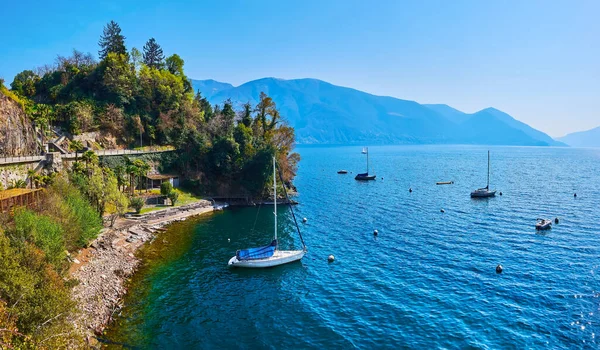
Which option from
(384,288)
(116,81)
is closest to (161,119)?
(116,81)

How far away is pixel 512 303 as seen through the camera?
33.7 metres

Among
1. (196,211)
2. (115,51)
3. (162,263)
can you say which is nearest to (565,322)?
(162,263)

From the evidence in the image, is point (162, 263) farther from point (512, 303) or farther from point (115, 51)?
point (115, 51)

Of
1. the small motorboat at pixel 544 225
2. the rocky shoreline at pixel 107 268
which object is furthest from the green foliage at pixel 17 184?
the small motorboat at pixel 544 225

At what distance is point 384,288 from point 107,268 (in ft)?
99.9

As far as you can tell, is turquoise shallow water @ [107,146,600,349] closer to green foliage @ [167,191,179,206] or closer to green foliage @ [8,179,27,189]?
green foliage @ [167,191,179,206]

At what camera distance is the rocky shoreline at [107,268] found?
29766mm

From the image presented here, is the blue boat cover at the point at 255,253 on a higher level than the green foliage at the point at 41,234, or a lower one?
lower

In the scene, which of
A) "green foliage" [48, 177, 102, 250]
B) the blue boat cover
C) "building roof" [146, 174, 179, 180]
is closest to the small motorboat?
the blue boat cover

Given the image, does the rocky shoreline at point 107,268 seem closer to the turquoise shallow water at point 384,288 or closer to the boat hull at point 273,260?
the turquoise shallow water at point 384,288

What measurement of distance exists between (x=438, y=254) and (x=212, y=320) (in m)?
30.4

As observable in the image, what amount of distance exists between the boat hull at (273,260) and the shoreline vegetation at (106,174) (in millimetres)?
12086

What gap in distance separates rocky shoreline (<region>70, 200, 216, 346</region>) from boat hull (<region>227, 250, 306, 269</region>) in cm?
1201

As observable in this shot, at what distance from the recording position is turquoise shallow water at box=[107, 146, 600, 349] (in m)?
29.1
